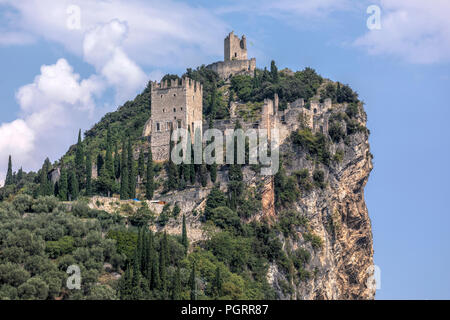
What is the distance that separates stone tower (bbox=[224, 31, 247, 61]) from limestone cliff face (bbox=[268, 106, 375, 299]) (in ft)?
67.4

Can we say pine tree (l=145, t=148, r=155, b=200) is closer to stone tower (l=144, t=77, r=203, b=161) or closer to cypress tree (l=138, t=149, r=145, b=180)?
cypress tree (l=138, t=149, r=145, b=180)

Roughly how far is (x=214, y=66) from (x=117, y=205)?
33730 mm

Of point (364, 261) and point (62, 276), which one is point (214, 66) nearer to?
point (364, 261)

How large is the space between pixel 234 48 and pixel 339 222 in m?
29.3

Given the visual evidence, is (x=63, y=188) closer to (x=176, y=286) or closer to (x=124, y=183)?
(x=124, y=183)

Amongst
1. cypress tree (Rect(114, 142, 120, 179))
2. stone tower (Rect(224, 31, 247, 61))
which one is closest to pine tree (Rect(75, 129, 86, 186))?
cypress tree (Rect(114, 142, 120, 179))

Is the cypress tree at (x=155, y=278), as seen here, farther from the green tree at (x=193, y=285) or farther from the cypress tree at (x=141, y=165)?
the cypress tree at (x=141, y=165)

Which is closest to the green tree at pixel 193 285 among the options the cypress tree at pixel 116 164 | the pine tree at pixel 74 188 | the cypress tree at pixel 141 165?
the pine tree at pixel 74 188

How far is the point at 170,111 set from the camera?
7725cm

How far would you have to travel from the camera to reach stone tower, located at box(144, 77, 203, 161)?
76125 millimetres

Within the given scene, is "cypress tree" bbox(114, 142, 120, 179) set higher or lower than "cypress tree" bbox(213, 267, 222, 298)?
higher

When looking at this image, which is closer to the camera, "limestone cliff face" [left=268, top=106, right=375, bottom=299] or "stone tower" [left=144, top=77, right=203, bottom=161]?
"limestone cliff face" [left=268, top=106, right=375, bottom=299]

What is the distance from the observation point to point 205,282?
59.1 metres

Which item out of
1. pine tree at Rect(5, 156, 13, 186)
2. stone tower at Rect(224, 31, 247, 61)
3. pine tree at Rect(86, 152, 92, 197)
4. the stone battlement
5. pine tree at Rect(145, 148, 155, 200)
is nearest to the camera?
pine tree at Rect(145, 148, 155, 200)
